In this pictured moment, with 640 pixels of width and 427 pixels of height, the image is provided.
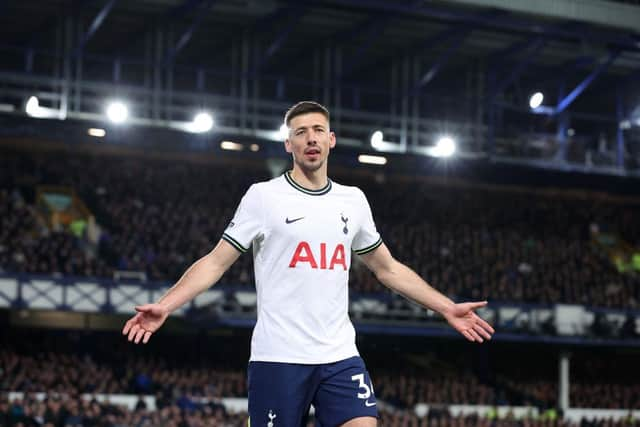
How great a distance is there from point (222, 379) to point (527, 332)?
10.3 metres

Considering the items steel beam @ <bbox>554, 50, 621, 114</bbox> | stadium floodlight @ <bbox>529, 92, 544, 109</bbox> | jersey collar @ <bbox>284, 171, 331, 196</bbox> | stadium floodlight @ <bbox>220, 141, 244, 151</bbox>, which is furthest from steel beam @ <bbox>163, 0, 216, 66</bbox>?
jersey collar @ <bbox>284, 171, 331, 196</bbox>

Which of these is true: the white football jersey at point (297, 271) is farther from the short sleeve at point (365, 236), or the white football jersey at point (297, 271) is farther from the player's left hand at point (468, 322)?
the player's left hand at point (468, 322)

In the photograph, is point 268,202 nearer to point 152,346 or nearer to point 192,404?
point 192,404

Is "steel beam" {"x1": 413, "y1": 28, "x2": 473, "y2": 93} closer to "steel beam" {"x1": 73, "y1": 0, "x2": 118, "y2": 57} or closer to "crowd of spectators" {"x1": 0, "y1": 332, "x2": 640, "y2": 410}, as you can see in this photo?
"crowd of spectators" {"x1": 0, "y1": 332, "x2": 640, "y2": 410}

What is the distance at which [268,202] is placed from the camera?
6.52m

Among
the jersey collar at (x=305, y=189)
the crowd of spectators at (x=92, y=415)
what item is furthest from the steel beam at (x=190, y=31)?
the jersey collar at (x=305, y=189)

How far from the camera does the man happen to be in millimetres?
6406

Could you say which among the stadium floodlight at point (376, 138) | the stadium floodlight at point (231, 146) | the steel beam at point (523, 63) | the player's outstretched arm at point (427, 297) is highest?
the steel beam at point (523, 63)

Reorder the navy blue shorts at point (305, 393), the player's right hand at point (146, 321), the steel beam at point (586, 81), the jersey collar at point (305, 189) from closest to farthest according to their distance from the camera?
the player's right hand at point (146, 321), the navy blue shorts at point (305, 393), the jersey collar at point (305, 189), the steel beam at point (586, 81)

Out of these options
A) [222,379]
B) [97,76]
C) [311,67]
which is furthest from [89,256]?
[311,67]

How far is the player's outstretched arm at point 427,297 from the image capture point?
6695mm

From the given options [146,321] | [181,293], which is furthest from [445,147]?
[146,321]

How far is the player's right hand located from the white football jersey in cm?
57

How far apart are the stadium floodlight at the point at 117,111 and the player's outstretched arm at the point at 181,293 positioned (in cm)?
2729
